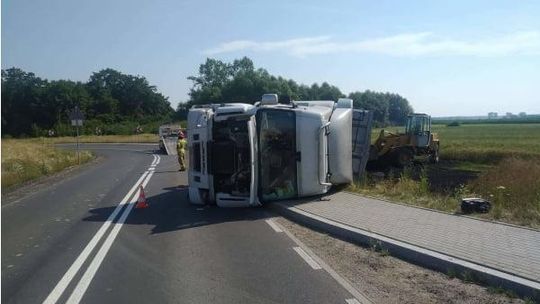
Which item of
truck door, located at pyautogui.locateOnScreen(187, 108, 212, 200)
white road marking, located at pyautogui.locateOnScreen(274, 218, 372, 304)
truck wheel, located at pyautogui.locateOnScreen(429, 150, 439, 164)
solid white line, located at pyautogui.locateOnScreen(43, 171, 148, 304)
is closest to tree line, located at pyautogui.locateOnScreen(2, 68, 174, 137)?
truck wheel, located at pyautogui.locateOnScreen(429, 150, 439, 164)

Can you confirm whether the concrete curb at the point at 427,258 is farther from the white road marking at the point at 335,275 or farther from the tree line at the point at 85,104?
the tree line at the point at 85,104

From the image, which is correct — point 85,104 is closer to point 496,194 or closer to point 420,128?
point 420,128

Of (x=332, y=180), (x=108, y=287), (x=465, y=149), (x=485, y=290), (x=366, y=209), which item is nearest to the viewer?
(x=485, y=290)

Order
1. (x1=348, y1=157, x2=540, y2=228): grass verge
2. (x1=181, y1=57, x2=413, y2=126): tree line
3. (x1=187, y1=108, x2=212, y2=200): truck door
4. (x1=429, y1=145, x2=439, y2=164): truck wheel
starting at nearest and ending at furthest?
(x1=348, y1=157, x2=540, y2=228): grass verge → (x1=187, y1=108, x2=212, y2=200): truck door → (x1=429, y1=145, x2=439, y2=164): truck wheel → (x1=181, y1=57, x2=413, y2=126): tree line

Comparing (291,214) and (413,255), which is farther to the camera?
(291,214)

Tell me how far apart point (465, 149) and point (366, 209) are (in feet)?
108

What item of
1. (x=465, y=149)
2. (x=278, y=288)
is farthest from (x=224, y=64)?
(x=278, y=288)

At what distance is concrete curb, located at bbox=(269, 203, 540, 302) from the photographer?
5859mm

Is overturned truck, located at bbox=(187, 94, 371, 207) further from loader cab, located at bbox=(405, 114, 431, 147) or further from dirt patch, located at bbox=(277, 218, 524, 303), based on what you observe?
Result: loader cab, located at bbox=(405, 114, 431, 147)

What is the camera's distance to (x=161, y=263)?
7.66 meters

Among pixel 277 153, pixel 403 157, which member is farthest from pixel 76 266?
pixel 403 157

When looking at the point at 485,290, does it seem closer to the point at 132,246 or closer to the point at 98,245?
the point at 132,246

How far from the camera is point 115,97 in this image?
126250 mm

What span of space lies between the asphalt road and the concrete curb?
34.6 inches
